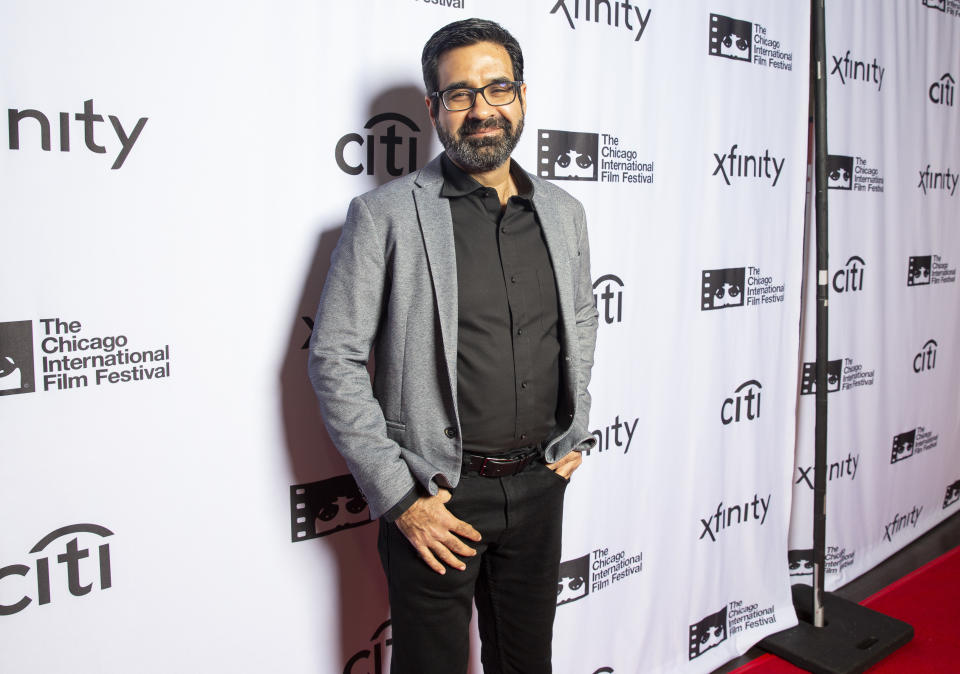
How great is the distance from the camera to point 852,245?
9.75ft

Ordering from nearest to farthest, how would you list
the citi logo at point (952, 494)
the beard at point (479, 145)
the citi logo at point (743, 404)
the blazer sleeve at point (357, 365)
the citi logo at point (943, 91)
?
the blazer sleeve at point (357, 365)
the beard at point (479, 145)
the citi logo at point (743, 404)
the citi logo at point (943, 91)
the citi logo at point (952, 494)

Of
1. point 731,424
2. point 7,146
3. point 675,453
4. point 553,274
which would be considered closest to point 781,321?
point 731,424

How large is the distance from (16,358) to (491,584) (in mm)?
1068

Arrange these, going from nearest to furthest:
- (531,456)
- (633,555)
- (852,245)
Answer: (531,456), (633,555), (852,245)

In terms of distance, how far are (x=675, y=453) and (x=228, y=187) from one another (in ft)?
5.47

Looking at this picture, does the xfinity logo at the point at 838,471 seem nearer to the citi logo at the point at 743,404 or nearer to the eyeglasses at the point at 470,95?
the citi logo at the point at 743,404

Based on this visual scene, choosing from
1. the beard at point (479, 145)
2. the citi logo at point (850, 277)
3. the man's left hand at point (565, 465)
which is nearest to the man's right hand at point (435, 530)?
the man's left hand at point (565, 465)

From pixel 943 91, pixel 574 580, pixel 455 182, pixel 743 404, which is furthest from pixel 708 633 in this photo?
pixel 943 91

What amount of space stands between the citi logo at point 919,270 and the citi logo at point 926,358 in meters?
0.31

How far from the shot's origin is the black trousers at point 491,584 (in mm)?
1503

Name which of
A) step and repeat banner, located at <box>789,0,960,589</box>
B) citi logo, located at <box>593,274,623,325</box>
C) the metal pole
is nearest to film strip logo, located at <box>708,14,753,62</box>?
the metal pole

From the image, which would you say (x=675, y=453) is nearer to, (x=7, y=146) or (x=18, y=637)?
(x=18, y=637)

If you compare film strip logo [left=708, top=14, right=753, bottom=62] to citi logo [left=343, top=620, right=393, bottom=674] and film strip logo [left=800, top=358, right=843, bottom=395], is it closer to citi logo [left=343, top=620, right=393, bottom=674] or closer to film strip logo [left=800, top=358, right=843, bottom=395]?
film strip logo [left=800, top=358, right=843, bottom=395]

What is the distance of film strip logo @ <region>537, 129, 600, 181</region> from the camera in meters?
2.00
